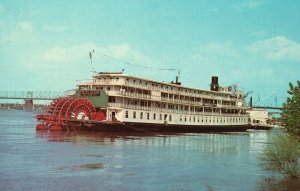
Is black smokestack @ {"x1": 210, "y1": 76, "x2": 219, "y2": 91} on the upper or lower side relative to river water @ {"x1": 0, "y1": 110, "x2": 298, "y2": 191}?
upper

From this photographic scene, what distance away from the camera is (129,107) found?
46062 mm

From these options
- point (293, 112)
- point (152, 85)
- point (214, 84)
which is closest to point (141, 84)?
point (152, 85)

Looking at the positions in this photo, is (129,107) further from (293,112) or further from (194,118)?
(293,112)

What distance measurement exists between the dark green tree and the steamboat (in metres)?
26.4

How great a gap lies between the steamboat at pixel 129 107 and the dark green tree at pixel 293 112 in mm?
26422

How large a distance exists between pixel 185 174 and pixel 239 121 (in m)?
51.4

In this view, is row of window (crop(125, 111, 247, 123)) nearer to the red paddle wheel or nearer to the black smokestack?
the red paddle wheel

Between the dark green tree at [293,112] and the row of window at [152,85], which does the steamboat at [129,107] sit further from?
the dark green tree at [293,112]

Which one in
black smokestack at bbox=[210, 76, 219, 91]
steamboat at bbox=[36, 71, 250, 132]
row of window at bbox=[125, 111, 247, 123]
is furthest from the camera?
black smokestack at bbox=[210, 76, 219, 91]

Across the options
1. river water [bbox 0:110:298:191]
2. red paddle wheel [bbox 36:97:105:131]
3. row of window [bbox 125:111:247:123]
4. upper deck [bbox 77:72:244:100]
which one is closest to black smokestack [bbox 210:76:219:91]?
upper deck [bbox 77:72:244:100]

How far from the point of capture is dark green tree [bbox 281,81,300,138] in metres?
17.3

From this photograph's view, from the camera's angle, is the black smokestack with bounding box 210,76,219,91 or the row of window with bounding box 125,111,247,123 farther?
the black smokestack with bounding box 210,76,219,91

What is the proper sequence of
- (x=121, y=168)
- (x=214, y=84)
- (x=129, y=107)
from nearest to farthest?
1. (x=121, y=168)
2. (x=129, y=107)
3. (x=214, y=84)

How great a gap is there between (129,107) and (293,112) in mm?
30064
